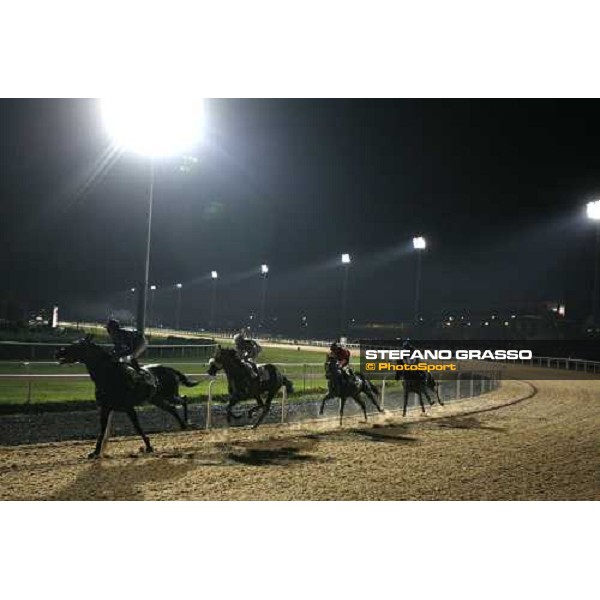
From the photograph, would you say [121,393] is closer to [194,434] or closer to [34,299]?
[194,434]

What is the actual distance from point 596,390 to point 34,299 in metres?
36.9

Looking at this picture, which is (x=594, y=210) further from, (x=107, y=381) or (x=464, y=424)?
(x=107, y=381)

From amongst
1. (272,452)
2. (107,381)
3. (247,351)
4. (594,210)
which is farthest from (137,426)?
(594,210)

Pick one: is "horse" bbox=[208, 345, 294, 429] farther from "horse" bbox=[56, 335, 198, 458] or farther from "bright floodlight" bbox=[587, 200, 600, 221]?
"bright floodlight" bbox=[587, 200, 600, 221]

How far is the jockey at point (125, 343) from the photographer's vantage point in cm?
685

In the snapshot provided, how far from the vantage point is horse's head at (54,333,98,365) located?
641cm

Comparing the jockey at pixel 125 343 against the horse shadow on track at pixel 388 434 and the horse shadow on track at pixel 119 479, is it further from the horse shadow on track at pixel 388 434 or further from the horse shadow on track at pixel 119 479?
the horse shadow on track at pixel 388 434

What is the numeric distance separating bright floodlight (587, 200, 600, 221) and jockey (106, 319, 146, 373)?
64.7 ft

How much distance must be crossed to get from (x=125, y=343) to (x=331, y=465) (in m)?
2.83

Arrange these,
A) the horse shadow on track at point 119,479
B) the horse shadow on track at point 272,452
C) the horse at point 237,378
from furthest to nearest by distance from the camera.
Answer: the horse at point 237,378 < the horse shadow on track at point 272,452 < the horse shadow on track at point 119,479

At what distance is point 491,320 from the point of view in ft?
118

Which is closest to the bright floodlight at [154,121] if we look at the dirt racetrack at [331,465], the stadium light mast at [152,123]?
the stadium light mast at [152,123]

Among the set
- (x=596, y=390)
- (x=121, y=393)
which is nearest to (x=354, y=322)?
(x=596, y=390)

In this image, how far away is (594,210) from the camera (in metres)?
21.7
